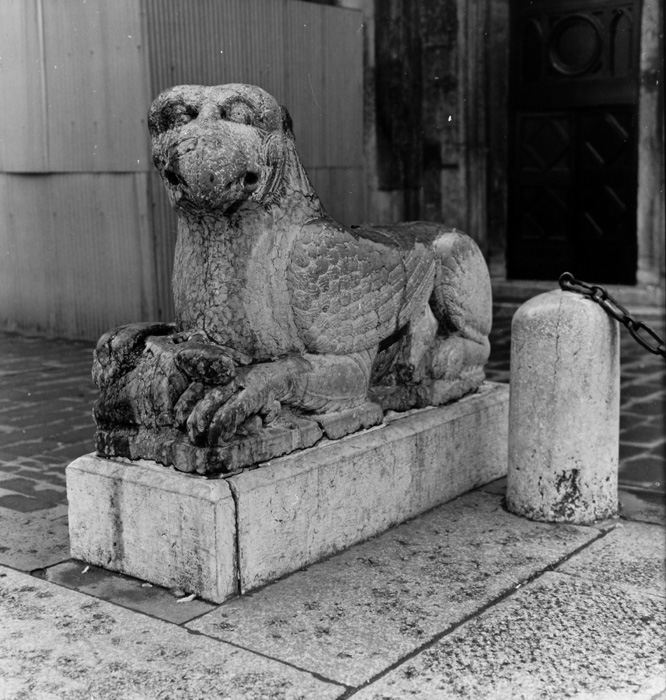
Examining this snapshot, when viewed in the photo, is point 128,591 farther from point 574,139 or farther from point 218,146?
point 574,139

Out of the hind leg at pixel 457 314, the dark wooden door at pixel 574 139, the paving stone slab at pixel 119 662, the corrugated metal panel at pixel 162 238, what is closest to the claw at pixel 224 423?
the paving stone slab at pixel 119 662

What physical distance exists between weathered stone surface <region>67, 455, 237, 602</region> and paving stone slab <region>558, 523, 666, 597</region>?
129 cm

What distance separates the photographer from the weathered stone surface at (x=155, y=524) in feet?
11.9

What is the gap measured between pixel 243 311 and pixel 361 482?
2.75 feet

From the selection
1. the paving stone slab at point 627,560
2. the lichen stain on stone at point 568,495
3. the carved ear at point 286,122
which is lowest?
the paving stone slab at point 627,560

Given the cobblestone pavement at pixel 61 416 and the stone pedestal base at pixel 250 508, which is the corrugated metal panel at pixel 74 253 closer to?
the cobblestone pavement at pixel 61 416

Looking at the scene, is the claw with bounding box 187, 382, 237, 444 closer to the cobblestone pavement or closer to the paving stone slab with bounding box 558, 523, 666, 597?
the cobblestone pavement

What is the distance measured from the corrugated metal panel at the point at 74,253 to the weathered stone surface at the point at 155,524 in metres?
5.08

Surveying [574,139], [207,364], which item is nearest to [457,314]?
[207,364]

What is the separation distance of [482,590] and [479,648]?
469 mm

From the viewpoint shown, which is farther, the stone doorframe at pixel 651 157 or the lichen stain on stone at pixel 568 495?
the stone doorframe at pixel 651 157

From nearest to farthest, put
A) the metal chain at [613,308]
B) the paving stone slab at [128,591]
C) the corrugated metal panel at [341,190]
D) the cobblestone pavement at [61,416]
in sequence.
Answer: the paving stone slab at [128,591], the metal chain at [613,308], the cobblestone pavement at [61,416], the corrugated metal panel at [341,190]

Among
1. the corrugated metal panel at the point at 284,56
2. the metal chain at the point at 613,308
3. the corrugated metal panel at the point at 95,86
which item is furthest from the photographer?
the corrugated metal panel at the point at 284,56

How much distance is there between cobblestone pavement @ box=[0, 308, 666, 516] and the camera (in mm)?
5160
